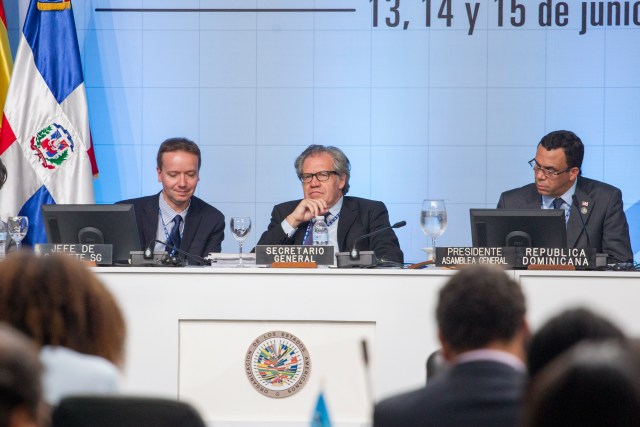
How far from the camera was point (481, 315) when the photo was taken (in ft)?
5.96

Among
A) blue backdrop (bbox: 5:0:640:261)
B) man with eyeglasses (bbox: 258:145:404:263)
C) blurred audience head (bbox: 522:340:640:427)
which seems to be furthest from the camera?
blue backdrop (bbox: 5:0:640:261)

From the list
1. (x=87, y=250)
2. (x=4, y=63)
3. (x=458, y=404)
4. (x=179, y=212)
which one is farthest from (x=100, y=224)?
(x=458, y=404)

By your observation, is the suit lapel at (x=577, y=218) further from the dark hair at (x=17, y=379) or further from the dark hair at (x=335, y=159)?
the dark hair at (x=17, y=379)

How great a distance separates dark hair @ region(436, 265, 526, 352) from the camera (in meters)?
1.80

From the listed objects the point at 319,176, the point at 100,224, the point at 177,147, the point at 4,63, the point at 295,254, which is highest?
the point at 4,63

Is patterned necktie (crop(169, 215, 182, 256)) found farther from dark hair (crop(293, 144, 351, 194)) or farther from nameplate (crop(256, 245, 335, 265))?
nameplate (crop(256, 245, 335, 265))

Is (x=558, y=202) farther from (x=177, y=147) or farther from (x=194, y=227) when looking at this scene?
(x=177, y=147)

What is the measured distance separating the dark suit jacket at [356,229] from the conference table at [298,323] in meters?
1.08

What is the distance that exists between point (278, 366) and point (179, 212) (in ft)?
5.81

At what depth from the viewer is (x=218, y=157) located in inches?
243

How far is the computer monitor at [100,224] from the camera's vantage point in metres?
4.02

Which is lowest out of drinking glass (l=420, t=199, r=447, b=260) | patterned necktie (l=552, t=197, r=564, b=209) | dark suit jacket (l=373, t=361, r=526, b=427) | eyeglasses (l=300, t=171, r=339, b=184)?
Answer: dark suit jacket (l=373, t=361, r=526, b=427)

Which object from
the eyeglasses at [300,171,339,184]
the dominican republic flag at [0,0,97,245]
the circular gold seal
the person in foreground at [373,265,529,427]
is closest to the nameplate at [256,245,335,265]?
the circular gold seal

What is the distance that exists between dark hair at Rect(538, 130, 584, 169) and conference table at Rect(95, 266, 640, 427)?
1.42 m
